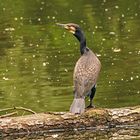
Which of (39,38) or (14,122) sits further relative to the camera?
(39,38)

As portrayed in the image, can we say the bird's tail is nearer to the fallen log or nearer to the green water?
the fallen log

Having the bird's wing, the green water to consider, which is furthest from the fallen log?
the green water

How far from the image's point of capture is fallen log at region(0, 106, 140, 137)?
11.5m

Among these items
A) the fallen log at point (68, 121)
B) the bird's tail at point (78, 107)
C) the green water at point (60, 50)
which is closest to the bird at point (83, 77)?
the bird's tail at point (78, 107)

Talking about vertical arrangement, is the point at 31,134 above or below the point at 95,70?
below

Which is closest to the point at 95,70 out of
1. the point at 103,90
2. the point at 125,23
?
the point at 103,90

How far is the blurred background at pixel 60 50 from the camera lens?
14344 mm

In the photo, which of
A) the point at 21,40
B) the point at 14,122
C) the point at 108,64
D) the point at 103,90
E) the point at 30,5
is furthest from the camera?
the point at 30,5

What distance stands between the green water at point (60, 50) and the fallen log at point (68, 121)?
1.60m

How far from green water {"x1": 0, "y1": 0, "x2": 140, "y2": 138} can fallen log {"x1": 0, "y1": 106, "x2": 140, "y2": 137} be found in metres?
1.60

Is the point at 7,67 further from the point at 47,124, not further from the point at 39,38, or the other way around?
the point at 47,124

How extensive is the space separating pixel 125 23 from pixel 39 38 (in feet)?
9.32

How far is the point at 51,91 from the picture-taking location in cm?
1477

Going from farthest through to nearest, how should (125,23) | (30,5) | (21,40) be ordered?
(30,5)
(125,23)
(21,40)
